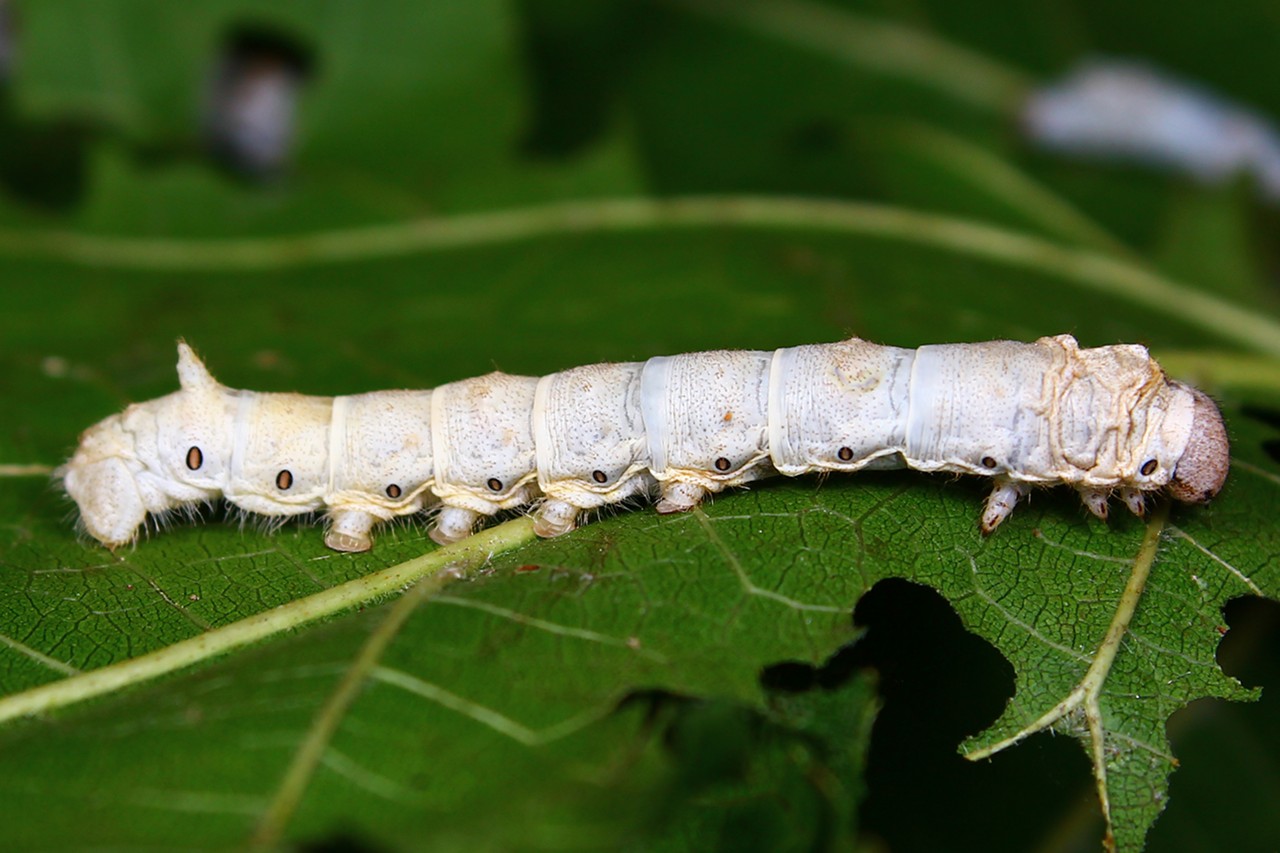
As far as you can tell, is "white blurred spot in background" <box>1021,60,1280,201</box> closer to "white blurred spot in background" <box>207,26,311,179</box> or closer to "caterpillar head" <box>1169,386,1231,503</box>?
"caterpillar head" <box>1169,386,1231,503</box>

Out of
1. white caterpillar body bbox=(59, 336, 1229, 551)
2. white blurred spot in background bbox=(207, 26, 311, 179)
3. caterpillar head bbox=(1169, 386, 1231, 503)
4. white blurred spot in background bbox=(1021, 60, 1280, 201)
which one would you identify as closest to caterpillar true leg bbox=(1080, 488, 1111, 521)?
white caterpillar body bbox=(59, 336, 1229, 551)

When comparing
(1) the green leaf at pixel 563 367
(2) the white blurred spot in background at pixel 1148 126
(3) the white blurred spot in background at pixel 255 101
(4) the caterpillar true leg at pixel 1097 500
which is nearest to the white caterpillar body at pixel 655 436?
Result: (4) the caterpillar true leg at pixel 1097 500

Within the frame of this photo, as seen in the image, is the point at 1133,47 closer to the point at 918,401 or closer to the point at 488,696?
the point at 918,401

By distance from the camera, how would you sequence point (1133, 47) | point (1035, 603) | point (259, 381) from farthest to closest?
point (1133, 47) → point (259, 381) → point (1035, 603)

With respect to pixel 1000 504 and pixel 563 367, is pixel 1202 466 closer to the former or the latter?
pixel 1000 504

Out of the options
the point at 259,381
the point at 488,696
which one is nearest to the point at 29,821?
the point at 488,696

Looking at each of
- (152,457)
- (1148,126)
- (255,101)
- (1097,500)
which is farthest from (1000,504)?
(255,101)

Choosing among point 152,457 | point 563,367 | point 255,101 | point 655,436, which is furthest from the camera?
point 255,101

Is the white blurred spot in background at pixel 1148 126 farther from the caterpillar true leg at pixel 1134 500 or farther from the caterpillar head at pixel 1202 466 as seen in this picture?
the caterpillar true leg at pixel 1134 500
